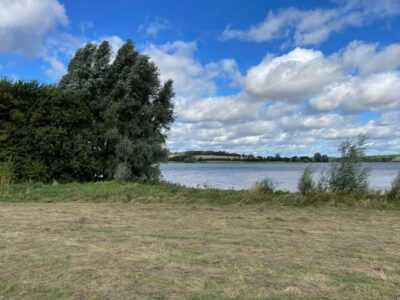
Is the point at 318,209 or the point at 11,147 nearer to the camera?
the point at 318,209

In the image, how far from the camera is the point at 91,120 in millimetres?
20984

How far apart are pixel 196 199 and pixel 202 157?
60.1 metres

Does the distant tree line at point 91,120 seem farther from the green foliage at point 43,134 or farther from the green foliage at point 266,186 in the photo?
the green foliage at point 266,186

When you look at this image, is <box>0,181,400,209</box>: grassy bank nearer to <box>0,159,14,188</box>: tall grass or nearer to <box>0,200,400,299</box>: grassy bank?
<box>0,159,14,188</box>: tall grass

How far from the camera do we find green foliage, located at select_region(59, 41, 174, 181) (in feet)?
67.7

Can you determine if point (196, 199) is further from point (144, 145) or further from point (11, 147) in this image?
point (11, 147)

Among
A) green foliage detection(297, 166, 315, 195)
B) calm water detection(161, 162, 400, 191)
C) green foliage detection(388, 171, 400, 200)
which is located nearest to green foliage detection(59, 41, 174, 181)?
calm water detection(161, 162, 400, 191)

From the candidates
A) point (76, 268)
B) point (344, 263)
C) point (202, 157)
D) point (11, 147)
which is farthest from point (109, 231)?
point (202, 157)

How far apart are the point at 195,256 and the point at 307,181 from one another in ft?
34.5

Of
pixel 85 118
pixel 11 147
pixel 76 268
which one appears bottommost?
pixel 76 268

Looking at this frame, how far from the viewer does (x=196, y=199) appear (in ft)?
48.5

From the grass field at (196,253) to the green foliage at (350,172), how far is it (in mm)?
3530

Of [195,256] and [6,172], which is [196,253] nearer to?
[195,256]

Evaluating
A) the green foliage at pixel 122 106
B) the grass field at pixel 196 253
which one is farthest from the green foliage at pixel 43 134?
the grass field at pixel 196 253
